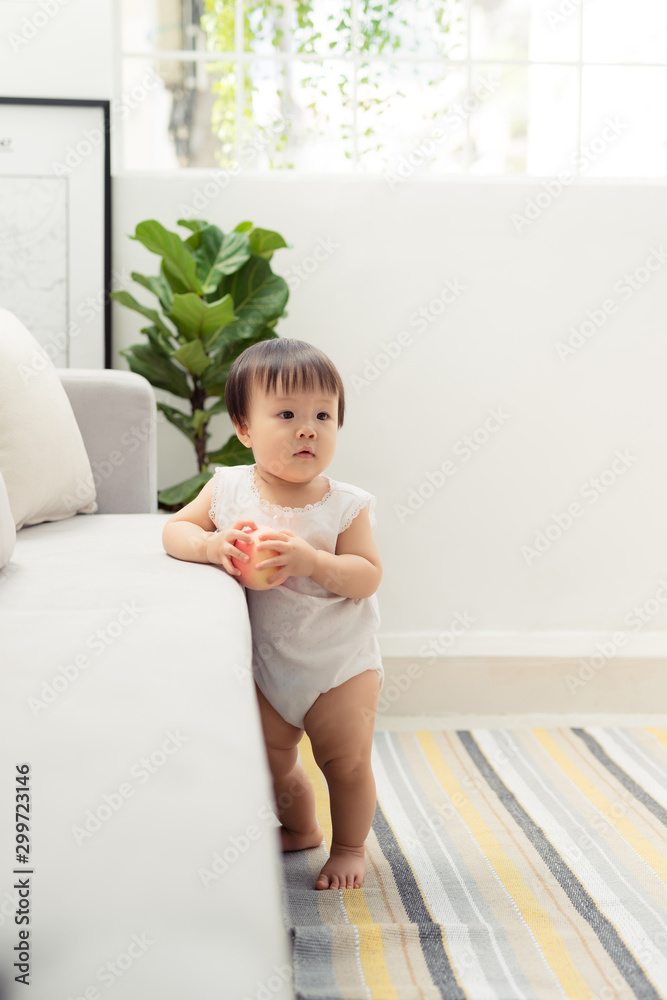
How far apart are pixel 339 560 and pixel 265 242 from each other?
1.10 metres

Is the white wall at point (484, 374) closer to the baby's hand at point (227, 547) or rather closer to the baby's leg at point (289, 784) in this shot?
the baby's leg at point (289, 784)

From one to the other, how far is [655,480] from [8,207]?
6.36 ft

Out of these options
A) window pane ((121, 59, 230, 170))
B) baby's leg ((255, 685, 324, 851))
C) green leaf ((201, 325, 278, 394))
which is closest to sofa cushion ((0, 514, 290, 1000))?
baby's leg ((255, 685, 324, 851))

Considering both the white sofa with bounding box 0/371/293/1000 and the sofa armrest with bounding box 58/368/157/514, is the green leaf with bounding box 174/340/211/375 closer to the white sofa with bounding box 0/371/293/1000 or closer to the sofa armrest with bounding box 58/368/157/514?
the sofa armrest with bounding box 58/368/157/514

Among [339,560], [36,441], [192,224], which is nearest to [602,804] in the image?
[339,560]

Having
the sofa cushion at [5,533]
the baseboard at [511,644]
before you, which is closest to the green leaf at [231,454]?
the baseboard at [511,644]

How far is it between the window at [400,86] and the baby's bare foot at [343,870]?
1798 mm

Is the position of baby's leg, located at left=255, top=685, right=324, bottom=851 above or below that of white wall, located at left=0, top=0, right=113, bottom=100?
below

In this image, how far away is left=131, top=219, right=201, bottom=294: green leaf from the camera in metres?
1.84

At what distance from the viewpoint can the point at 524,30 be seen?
2.39m

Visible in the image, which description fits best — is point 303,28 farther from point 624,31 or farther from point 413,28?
point 624,31

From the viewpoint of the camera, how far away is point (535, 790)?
1746 millimetres

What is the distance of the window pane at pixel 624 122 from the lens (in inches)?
Result: 93.4

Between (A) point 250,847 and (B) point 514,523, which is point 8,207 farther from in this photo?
(A) point 250,847
